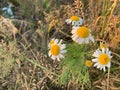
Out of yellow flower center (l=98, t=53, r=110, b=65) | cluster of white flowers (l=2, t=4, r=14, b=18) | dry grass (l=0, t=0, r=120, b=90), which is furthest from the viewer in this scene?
cluster of white flowers (l=2, t=4, r=14, b=18)

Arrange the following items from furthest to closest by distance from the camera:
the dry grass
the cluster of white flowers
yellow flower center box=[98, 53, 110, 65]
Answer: the cluster of white flowers
the dry grass
yellow flower center box=[98, 53, 110, 65]

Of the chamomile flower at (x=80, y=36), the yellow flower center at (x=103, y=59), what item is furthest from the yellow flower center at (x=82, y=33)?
the yellow flower center at (x=103, y=59)

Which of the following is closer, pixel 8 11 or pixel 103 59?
pixel 103 59

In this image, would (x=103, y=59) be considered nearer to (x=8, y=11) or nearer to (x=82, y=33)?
(x=82, y=33)

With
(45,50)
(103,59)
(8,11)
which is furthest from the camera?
(8,11)

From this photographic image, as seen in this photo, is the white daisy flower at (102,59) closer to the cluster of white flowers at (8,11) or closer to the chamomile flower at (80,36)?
the chamomile flower at (80,36)

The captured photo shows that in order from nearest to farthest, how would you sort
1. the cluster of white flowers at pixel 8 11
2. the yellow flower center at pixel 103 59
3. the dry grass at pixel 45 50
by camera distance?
the yellow flower center at pixel 103 59 < the dry grass at pixel 45 50 < the cluster of white flowers at pixel 8 11

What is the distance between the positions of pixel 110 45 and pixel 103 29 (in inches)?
4.6

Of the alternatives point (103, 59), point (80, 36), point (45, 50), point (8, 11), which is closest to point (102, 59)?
point (103, 59)

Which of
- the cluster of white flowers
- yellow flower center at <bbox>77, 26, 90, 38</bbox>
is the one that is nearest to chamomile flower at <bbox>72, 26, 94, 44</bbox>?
yellow flower center at <bbox>77, 26, 90, 38</bbox>

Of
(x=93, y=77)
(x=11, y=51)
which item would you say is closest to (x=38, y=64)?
(x=11, y=51)

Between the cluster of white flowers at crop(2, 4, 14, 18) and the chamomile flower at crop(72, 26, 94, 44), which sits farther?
the cluster of white flowers at crop(2, 4, 14, 18)

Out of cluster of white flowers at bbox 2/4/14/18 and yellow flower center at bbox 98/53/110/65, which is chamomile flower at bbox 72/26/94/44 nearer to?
yellow flower center at bbox 98/53/110/65

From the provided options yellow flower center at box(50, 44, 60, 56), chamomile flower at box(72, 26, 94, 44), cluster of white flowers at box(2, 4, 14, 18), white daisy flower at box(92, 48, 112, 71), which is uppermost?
cluster of white flowers at box(2, 4, 14, 18)
